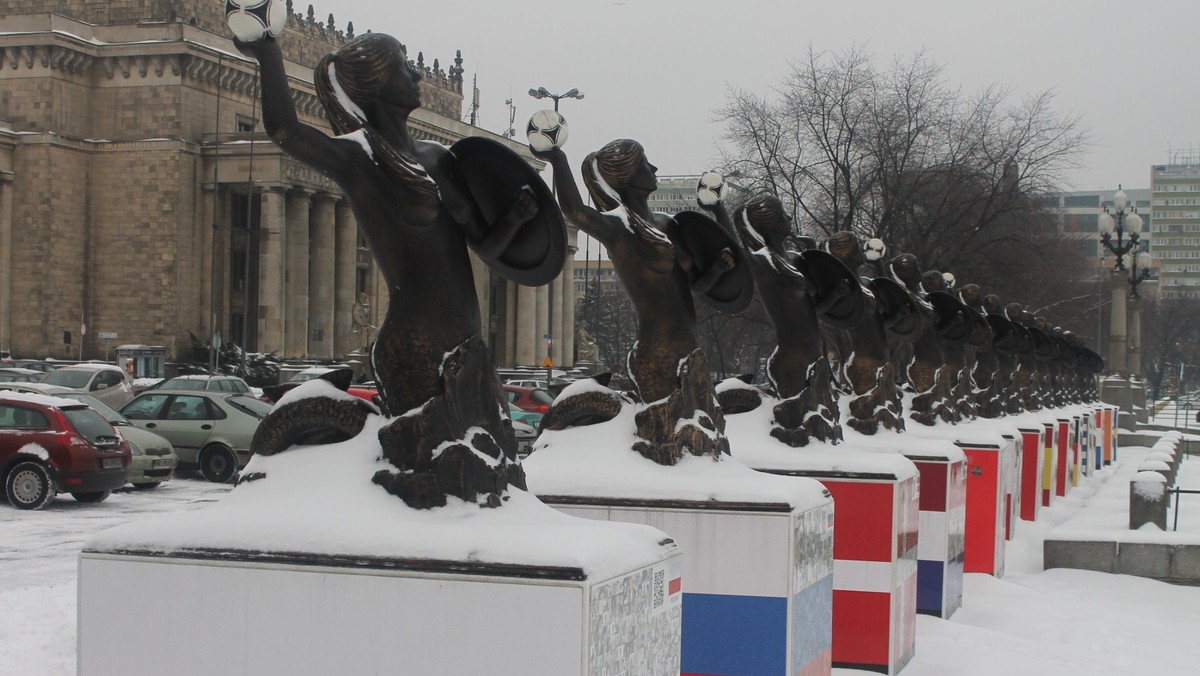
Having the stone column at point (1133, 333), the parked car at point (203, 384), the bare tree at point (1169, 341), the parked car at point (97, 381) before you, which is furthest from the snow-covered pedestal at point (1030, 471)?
the bare tree at point (1169, 341)

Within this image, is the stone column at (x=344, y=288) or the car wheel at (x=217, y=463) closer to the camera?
the car wheel at (x=217, y=463)

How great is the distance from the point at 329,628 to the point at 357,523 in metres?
0.34

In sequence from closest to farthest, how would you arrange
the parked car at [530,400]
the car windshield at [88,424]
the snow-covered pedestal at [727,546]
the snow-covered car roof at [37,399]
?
the snow-covered pedestal at [727,546] → the car windshield at [88,424] → the snow-covered car roof at [37,399] → the parked car at [530,400]

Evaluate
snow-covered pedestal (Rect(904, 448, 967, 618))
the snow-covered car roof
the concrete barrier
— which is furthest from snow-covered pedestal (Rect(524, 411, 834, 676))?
the snow-covered car roof

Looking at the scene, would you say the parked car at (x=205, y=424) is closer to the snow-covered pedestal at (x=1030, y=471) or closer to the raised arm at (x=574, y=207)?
the snow-covered pedestal at (x=1030, y=471)

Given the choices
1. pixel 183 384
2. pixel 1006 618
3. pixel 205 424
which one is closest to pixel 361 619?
pixel 1006 618

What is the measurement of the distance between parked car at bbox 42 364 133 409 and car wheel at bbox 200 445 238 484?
951 centimetres

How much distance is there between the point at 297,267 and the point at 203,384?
41360 mm

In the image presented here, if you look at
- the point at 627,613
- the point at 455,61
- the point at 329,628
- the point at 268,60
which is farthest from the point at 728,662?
the point at 455,61

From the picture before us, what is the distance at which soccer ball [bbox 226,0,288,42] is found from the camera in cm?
472

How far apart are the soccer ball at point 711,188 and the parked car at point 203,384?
23.2 meters

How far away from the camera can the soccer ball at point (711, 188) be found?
8.27m

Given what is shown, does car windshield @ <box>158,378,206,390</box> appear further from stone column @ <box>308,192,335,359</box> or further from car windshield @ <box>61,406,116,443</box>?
→ stone column @ <box>308,192,335,359</box>

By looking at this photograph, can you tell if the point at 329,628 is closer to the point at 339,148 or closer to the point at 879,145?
the point at 339,148
